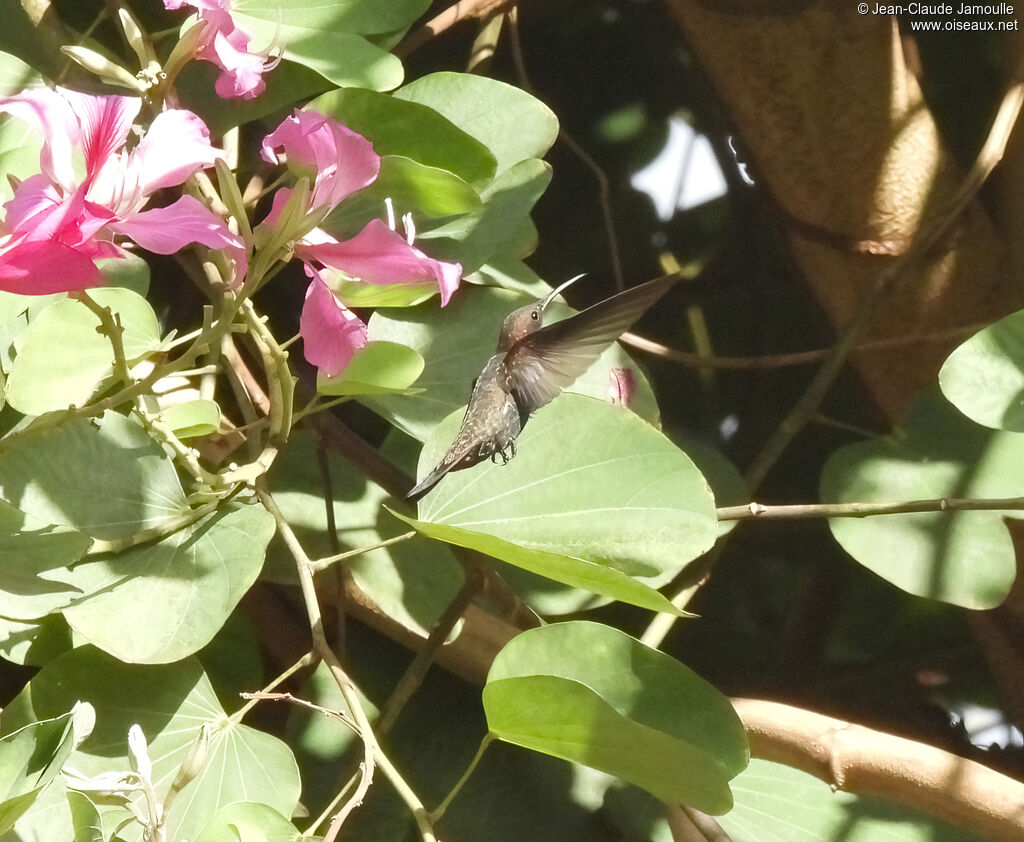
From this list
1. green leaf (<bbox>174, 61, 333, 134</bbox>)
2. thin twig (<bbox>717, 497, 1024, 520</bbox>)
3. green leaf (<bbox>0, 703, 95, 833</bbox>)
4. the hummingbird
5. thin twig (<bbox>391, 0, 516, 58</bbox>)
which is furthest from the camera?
thin twig (<bbox>391, 0, 516, 58</bbox>)

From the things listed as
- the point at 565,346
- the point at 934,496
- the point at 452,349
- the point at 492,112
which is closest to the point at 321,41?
the point at 492,112

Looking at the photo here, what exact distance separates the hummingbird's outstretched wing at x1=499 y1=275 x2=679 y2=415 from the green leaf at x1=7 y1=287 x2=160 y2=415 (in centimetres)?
22

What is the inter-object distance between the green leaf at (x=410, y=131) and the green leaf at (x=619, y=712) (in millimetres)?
324

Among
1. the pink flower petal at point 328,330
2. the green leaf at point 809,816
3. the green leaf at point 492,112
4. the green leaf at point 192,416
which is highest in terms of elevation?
the green leaf at point 492,112

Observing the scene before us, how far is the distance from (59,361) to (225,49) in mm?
211

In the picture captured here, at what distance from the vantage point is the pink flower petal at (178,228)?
1.41 feet

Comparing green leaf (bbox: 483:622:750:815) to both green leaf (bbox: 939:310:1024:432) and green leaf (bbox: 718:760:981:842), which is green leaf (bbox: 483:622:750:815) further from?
green leaf (bbox: 939:310:1024:432)

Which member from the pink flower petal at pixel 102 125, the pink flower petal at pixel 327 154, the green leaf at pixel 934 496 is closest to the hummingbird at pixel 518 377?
the pink flower petal at pixel 327 154

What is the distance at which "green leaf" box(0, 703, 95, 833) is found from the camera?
0.38m

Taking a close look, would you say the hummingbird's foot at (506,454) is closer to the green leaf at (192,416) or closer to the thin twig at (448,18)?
the green leaf at (192,416)

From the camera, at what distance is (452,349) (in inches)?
27.9

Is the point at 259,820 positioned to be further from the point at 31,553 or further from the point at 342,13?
the point at 342,13

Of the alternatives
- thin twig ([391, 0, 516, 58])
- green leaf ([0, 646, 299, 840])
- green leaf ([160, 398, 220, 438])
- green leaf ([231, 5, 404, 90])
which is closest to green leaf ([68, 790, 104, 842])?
green leaf ([0, 646, 299, 840])

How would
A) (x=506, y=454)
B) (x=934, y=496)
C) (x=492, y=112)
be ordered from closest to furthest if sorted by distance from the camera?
(x=506, y=454) → (x=492, y=112) → (x=934, y=496)
